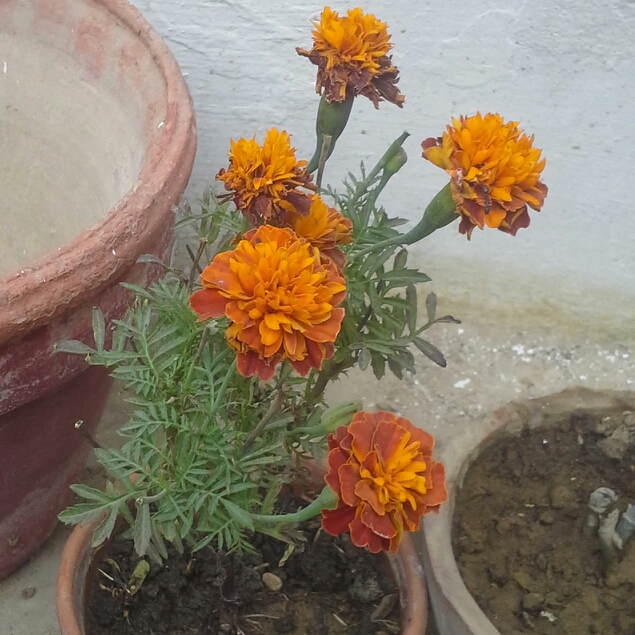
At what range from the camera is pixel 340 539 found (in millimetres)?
Answer: 870

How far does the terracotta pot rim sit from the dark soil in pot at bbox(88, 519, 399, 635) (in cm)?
32

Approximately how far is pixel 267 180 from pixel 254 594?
1.68 feet

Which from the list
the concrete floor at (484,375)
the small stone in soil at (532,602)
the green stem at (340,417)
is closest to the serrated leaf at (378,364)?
the green stem at (340,417)

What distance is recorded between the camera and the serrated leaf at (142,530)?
585 mm

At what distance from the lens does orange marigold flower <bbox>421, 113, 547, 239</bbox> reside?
0.50 m

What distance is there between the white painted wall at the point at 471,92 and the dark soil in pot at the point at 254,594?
0.64 m

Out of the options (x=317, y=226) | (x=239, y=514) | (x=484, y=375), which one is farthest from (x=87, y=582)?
(x=484, y=375)

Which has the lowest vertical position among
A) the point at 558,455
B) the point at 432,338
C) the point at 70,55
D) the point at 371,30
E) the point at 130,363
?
the point at 432,338

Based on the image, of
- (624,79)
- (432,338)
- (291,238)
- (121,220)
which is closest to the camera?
(291,238)

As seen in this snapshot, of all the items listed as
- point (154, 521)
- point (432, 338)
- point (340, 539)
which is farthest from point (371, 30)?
point (432, 338)

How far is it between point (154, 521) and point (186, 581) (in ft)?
0.70

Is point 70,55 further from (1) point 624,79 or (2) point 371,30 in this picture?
(1) point 624,79

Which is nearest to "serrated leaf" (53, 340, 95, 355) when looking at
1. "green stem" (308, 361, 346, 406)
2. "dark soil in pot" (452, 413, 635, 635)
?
"green stem" (308, 361, 346, 406)

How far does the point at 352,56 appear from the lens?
596 millimetres
